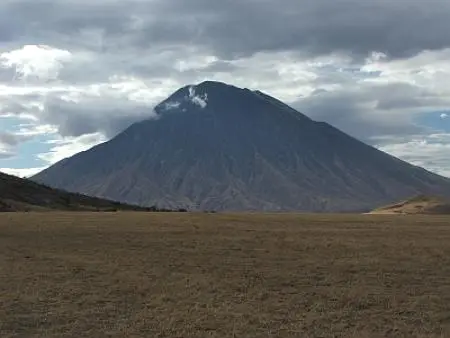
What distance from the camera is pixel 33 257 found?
30.9 meters

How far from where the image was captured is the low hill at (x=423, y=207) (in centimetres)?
13112

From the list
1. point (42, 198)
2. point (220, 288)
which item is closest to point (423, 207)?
point (42, 198)

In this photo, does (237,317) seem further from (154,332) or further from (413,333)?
(413,333)

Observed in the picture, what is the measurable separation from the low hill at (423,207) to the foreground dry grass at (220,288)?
93.5 meters

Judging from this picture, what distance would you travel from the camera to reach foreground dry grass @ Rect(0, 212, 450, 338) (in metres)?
18.7

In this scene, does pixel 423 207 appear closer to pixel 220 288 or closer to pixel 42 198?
pixel 42 198

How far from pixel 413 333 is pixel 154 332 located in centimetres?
644

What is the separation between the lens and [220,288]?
936 inches

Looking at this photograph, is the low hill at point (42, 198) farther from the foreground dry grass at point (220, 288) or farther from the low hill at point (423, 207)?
the foreground dry grass at point (220, 288)

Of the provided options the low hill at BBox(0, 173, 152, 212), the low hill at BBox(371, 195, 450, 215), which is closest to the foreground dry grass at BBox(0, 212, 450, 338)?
the low hill at BBox(0, 173, 152, 212)

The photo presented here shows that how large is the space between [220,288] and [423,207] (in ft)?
398

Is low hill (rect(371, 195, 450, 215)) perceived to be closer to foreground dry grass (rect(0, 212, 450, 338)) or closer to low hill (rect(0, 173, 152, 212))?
low hill (rect(0, 173, 152, 212))

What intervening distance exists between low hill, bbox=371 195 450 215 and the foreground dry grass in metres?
93.5

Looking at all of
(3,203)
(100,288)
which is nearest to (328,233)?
(100,288)
